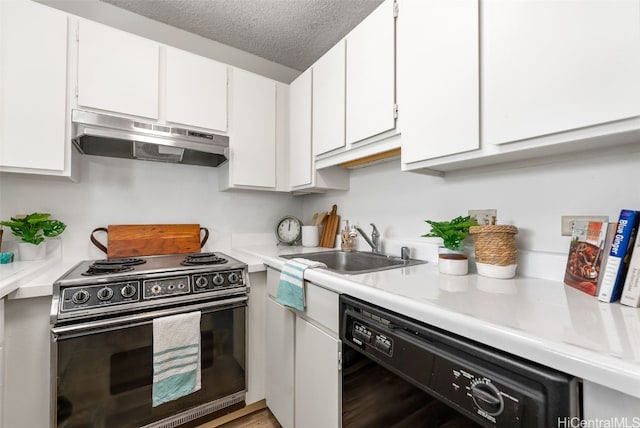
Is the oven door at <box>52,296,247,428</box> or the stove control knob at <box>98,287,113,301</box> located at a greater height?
the stove control knob at <box>98,287,113,301</box>

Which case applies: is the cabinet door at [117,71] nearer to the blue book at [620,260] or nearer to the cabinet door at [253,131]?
the cabinet door at [253,131]

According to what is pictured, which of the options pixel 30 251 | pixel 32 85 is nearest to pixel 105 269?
pixel 30 251

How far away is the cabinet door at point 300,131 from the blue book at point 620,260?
1.44 m

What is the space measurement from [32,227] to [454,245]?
2.10 m

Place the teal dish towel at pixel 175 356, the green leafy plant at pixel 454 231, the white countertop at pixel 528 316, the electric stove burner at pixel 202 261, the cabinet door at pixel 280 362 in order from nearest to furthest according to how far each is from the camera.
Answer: the white countertop at pixel 528 316 → the green leafy plant at pixel 454 231 → the teal dish towel at pixel 175 356 → the cabinet door at pixel 280 362 → the electric stove burner at pixel 202 261

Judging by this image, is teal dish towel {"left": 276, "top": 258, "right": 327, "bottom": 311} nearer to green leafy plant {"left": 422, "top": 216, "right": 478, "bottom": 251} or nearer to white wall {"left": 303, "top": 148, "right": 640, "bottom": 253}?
green leafy plant {"left": 422, "top": 216, "right": 478, "bottom": 251}

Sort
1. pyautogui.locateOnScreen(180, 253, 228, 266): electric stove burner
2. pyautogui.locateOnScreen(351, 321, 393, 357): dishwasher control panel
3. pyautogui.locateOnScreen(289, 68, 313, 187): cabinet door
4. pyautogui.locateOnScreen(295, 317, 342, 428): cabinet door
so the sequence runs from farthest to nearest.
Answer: pyautogui.locateOnScreen(289, 68, 313, 187): cabinet door < pyautogui.locateOnScreen(180, 253, 228, 266): electric stove burner < pyautogui.locateOnScreen(295, 317, 342, 428): cabinet door < pyautogui.locateOnScreen(351, 321, 393, 357): dishwasher control panel

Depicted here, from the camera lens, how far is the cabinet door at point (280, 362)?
4.29ft

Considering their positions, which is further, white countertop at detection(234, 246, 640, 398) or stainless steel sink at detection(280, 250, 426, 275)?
stainless steel sink at detection(280, 250, 426, 275)

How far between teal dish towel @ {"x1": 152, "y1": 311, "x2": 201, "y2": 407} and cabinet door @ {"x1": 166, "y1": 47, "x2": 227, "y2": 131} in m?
1.18

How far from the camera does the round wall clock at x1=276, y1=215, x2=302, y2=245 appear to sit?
2.19 metres

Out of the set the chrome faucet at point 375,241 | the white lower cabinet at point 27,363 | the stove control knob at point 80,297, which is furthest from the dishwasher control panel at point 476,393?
the white lower cabinet at point 27,363

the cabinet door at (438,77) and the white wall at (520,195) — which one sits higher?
the cabinet door at (438,77)

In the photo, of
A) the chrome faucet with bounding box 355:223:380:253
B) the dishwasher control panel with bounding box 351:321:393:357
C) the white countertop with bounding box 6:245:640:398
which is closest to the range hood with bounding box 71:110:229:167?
the white countertop with bounding box 6:245:640:398
